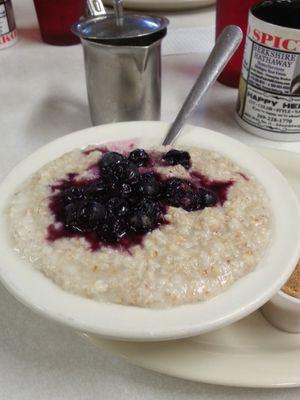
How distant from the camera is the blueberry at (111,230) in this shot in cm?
55

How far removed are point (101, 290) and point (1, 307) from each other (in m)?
0.23

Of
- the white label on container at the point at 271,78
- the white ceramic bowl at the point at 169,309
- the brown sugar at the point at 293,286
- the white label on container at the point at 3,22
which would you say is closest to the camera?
the white ceramic bowl at the point at 169,309

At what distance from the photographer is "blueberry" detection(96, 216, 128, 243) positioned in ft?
1.80

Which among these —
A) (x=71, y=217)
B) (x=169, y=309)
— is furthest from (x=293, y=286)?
(x=71, y=217)

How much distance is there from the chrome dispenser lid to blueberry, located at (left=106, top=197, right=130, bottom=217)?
0.42 metres

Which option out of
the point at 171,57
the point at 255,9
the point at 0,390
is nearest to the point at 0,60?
the point at 171,57

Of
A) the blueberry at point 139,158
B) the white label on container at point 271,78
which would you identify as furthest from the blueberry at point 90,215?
the white label on container at point 271,78

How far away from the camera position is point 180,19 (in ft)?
4.87

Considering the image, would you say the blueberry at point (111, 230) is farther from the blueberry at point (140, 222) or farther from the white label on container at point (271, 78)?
the white label on container at point (271, 78)

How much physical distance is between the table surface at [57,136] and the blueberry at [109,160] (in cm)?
23

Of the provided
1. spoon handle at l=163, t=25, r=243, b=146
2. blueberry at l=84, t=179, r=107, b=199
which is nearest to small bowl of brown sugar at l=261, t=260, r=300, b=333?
blueberry at l=84, t=179, r=107, b=199

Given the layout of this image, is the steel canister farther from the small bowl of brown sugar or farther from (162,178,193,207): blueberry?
the small bowl of brown sugar

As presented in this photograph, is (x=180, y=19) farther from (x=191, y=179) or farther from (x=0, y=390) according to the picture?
(x=0, y=390)

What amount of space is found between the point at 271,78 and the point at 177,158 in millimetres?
327
